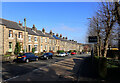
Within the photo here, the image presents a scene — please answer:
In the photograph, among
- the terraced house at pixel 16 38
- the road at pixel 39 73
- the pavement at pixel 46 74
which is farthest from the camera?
the terraced house at pixel 16 38

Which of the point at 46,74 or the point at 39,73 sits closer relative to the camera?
the point at 46,74

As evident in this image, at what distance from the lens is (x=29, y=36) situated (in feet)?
130

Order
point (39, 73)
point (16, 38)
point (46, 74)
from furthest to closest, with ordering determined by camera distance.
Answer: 1. point (16, 38)
2. point (39, 73)
3. point (46, 74)

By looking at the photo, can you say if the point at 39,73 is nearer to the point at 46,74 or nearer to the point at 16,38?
the point at 46,74

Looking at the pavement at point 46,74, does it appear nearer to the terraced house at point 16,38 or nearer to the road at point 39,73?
the road at point 39,73

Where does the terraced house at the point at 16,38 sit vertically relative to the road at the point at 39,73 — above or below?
above

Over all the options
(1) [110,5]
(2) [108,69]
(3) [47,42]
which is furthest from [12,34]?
(2) [108,69]

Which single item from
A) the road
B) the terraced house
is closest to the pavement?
the road

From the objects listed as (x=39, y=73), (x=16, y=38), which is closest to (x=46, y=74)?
(x=39, y=73)

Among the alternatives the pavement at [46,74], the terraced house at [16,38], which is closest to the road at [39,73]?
the pavement at [46,74]

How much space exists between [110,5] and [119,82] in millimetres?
11748

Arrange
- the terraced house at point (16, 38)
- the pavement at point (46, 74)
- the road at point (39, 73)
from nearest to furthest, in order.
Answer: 1. the pavement at point (46, 74)
2. the road at point (39, 73)
3. the terraced house at point (16, 38)

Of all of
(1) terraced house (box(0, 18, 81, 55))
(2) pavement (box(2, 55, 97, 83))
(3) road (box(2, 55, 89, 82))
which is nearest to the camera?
(2) pavement (box(2, 55, 97, 83))

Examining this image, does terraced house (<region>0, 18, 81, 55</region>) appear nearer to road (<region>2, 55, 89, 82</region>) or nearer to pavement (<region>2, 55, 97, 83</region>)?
road (<region>2, 55, 89, 82</region>)
